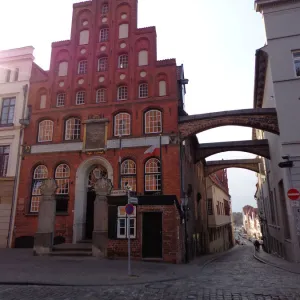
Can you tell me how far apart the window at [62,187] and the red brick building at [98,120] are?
0.07 m

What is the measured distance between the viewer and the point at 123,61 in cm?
2128

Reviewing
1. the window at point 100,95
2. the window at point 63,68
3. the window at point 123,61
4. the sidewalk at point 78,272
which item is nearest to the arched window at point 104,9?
the window at point 123,61

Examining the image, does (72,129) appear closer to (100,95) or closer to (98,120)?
(98,120)

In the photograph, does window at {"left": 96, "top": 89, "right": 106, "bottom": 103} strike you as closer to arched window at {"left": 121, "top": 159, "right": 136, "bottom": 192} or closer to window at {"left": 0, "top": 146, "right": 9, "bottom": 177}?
arched window at {"left": 121, "top": 159, "right": 136, "bottom": 192}

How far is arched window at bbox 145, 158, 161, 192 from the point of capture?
59.6 feet

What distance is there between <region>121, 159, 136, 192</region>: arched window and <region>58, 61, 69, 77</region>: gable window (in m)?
8.87

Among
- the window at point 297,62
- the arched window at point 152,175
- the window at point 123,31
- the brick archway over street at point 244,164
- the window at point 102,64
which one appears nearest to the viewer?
the window at point 297,62

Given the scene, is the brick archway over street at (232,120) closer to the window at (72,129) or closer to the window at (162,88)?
the window at (162,88)

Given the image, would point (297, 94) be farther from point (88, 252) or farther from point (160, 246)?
point (88, 252)

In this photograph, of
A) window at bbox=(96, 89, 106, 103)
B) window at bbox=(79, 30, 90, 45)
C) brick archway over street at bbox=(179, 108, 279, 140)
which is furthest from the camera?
window at bbox=(79, 30, 90, 45)

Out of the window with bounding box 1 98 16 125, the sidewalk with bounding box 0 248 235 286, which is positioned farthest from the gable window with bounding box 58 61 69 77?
the sidewalk with bounding box 0 248 235 286

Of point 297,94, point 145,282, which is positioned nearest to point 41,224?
point 145,282

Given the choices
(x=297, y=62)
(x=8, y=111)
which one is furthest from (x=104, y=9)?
(x=297, y=62)

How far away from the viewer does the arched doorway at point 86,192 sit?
744 inches
